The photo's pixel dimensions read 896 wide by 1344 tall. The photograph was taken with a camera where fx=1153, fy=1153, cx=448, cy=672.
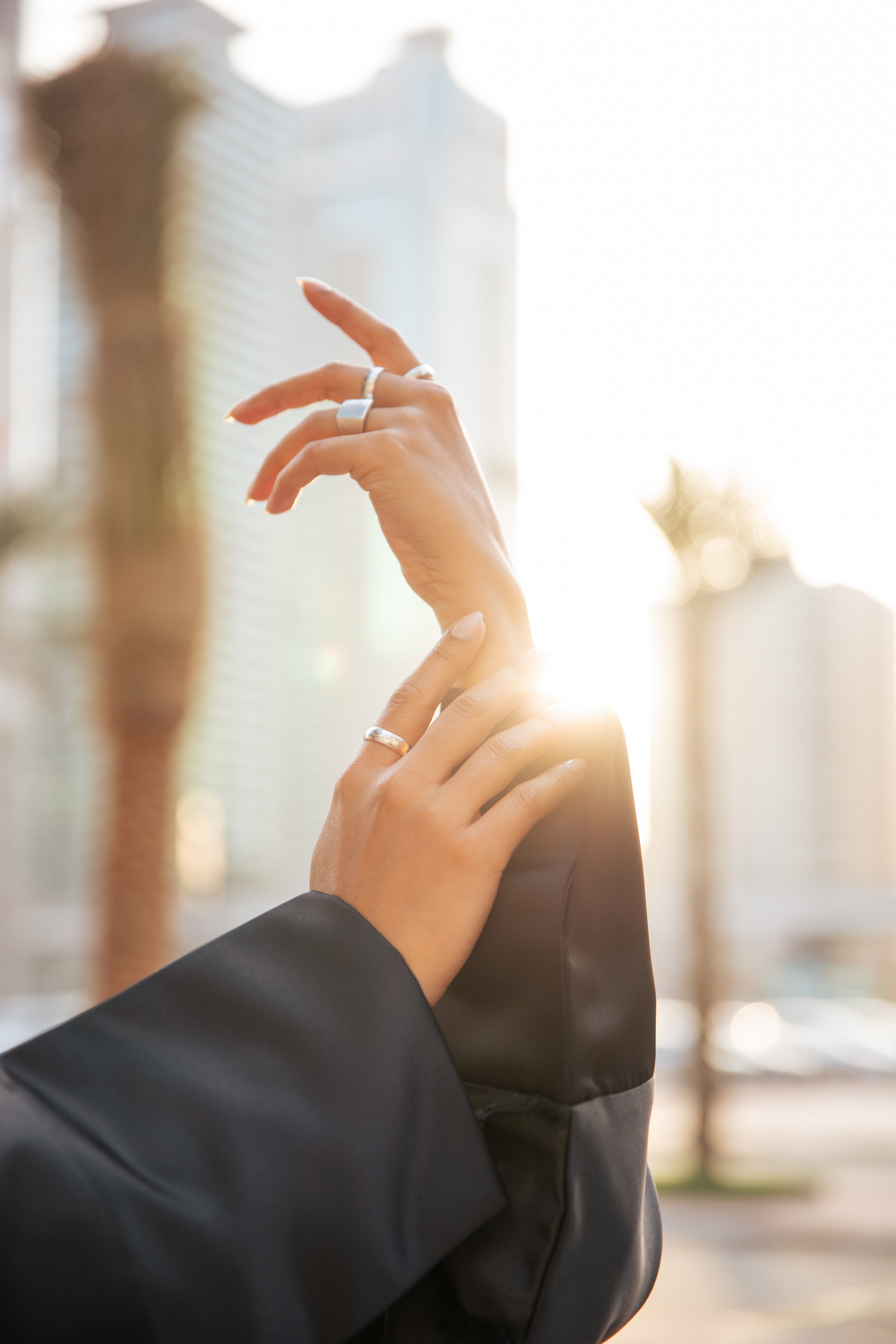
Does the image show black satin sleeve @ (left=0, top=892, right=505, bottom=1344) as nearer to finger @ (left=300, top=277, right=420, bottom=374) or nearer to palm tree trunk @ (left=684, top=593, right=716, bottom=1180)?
finger @ (left=300, top=277, right=420, bottom=374)

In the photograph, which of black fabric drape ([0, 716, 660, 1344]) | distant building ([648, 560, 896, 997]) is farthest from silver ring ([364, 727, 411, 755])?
distant building ([648, 560, 896, 997])

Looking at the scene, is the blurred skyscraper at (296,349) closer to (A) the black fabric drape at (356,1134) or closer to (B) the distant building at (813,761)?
(A) the black fabric drape at (356,1134)

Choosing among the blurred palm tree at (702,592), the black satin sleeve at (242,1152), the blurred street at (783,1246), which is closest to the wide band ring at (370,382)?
the black satin sleeve at (242,1152)

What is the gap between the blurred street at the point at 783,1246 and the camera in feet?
18.3

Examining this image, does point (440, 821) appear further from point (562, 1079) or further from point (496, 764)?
point (562, 1079)

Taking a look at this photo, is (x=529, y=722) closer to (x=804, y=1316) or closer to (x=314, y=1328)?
(x=314, y=1328)

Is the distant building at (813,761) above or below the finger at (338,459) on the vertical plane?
below

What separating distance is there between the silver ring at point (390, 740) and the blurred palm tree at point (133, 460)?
248 inches

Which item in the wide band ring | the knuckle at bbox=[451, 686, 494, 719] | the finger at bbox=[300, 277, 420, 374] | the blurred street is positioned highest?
the finger at bbox=[300, 277, 420, 374]

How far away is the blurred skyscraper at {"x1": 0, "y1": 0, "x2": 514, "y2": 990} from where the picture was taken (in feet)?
24.3

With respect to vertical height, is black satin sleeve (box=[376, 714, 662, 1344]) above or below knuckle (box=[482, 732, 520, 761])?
below

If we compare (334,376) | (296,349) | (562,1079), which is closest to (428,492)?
(334,376)

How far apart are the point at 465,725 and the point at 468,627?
10 cm

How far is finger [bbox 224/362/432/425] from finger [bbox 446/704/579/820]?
13.4 inches
